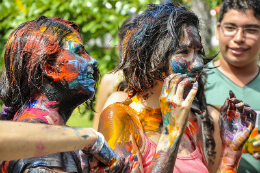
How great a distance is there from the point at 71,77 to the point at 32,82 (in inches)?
7.6

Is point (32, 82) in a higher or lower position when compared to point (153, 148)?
higher

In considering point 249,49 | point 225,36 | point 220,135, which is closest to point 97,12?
point 225,36

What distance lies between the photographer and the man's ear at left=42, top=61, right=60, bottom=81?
148 cm

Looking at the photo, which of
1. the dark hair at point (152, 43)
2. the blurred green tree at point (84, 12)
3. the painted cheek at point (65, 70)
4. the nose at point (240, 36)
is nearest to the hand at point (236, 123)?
the dark hair at point (152, 43)

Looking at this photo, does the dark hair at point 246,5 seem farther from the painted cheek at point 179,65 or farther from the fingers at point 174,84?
the fingers at point 174,84

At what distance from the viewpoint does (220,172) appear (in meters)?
1.97

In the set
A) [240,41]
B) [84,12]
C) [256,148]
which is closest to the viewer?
[256,148]

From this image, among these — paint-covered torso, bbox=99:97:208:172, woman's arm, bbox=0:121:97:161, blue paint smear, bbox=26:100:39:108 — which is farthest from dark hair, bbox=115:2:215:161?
woman's arm, bbox=0:121:97:161

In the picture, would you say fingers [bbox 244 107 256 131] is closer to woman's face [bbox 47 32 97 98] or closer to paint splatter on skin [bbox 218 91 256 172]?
paint splatter on skin [bbox 218 91 256 172]

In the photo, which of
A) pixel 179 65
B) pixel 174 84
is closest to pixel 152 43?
pixel 179 65

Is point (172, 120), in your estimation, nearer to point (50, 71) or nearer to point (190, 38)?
point (190, 38)

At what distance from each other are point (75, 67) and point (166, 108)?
533mm

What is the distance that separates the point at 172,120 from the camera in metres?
1.58

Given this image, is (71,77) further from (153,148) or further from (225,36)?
(225,36)
